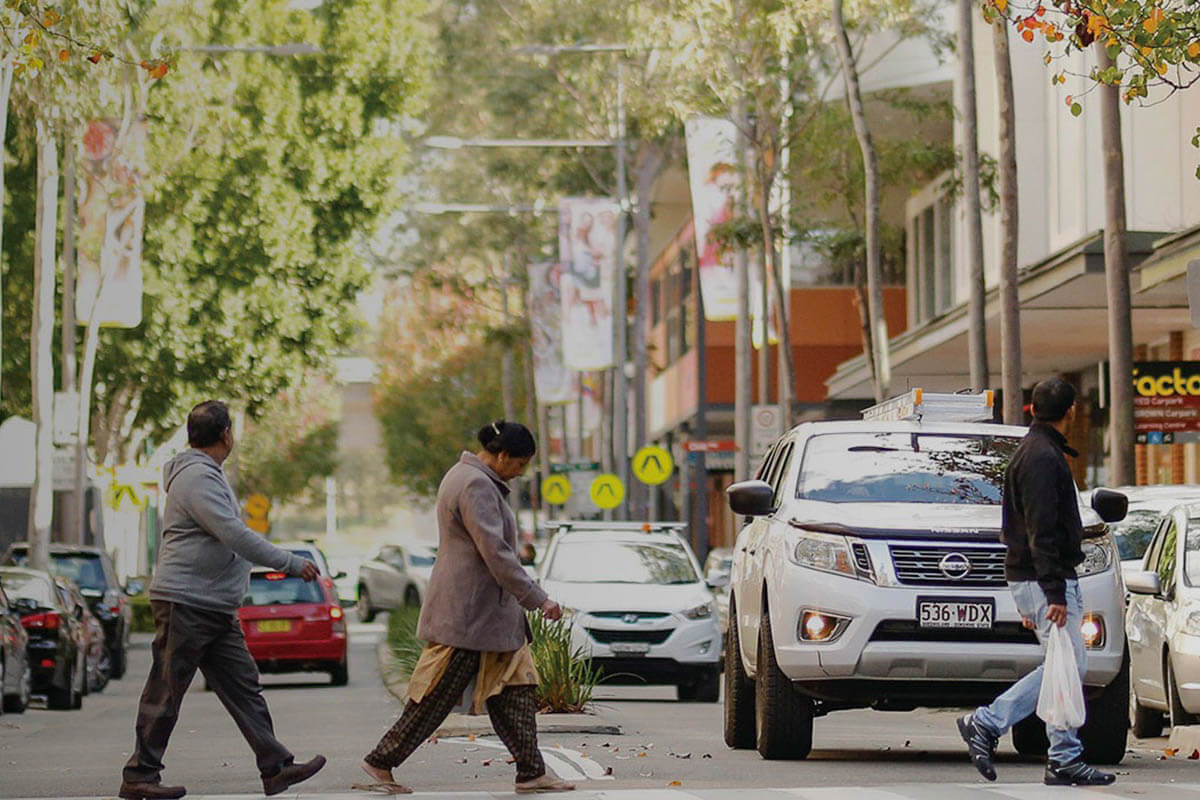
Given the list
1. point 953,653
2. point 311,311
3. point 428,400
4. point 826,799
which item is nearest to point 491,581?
point 826,799

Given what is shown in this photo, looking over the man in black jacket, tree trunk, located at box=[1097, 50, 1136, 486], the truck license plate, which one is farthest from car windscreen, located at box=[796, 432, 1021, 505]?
tree trunk, located at box=[1097, 50, 1136, 486]

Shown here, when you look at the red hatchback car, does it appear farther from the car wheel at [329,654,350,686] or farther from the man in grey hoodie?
the man in grey hoodie

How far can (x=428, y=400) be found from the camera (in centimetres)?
9725

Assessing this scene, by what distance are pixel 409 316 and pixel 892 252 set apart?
181 ft

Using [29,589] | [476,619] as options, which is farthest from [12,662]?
[476,619]

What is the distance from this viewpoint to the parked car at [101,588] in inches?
1367

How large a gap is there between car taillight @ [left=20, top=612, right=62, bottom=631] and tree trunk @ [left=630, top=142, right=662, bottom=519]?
28.0 meters

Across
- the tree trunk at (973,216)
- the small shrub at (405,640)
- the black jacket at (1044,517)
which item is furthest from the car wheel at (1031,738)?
the tree trunk at (973,216)

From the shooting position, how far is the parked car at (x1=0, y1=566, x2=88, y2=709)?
26594mm

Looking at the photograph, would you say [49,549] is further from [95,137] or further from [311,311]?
[311,311]

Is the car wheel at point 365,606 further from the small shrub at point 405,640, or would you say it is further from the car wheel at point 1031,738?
the car wheel at point 1031,738

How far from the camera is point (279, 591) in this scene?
32312mm

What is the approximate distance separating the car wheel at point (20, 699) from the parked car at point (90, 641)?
2.18 m

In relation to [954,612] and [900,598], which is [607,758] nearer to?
[900,598]
